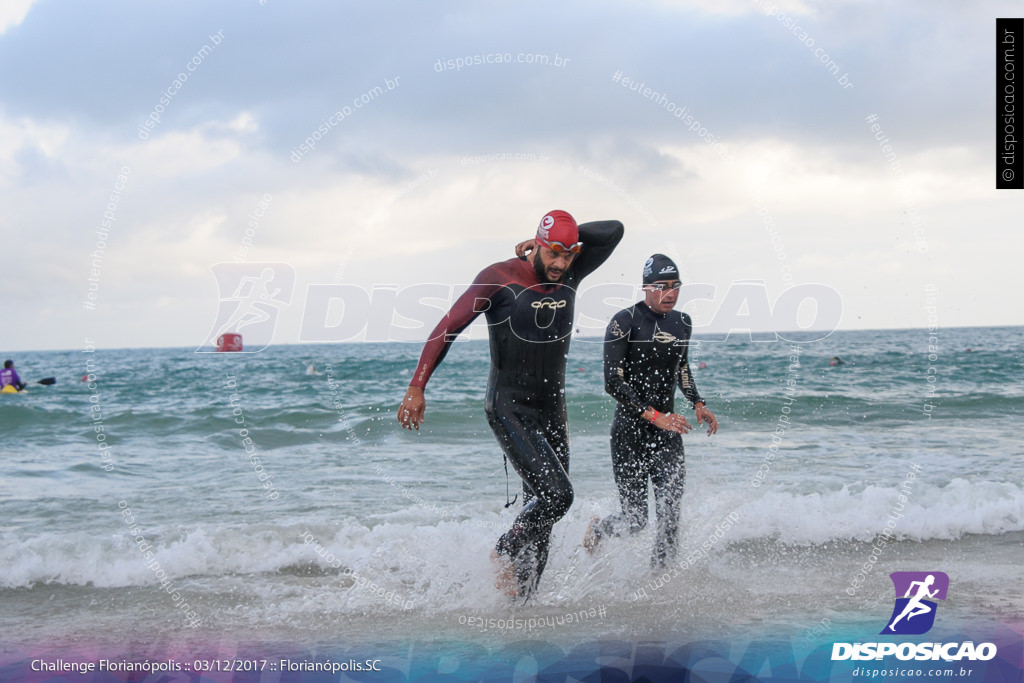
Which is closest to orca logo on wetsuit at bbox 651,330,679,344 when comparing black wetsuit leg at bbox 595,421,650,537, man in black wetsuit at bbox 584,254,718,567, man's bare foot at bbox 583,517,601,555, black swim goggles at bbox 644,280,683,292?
man in black wetsuit at bbox 584,254,718,567

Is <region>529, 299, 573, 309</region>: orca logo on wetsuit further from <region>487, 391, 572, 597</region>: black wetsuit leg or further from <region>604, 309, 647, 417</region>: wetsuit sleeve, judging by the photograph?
<region>604, 309, 647, 417</region>: wetsuit sleeve

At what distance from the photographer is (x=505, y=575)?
17.0ft

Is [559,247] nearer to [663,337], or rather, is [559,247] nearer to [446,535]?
[663,337]

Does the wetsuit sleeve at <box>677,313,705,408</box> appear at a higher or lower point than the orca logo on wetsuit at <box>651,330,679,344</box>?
lower

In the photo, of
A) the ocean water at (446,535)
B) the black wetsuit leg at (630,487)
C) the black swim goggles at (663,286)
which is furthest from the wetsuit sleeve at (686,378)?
the ocean water at (446,535)

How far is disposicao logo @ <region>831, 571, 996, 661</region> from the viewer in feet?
14.7

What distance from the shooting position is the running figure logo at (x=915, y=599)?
485 cm

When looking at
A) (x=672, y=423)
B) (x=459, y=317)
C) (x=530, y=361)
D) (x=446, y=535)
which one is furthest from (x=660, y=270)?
(x=446, y=535)

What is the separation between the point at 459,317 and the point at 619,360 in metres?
1.43

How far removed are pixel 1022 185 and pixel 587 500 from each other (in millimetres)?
4865

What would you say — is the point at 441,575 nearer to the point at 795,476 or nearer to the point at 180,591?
the point at 180,591

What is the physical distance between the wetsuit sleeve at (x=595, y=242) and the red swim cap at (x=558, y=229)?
0.31 m

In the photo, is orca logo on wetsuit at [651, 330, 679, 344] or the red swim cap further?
orca logo on wetsuit at [651, 330, 679, 344]

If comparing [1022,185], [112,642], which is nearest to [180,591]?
[112,642]
